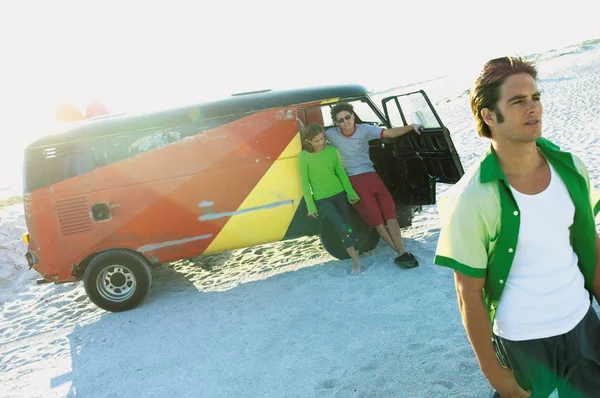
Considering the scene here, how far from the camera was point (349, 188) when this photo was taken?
6086mm

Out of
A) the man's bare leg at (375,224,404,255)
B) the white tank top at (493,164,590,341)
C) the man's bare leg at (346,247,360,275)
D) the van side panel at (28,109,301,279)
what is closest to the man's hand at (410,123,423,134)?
the man's bare leg at (375,224,404,255)

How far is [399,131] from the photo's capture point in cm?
596

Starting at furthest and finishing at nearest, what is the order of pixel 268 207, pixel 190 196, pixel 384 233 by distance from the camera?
1. pixel 268 207
2. pixel 190 196
3. pixel 384 233

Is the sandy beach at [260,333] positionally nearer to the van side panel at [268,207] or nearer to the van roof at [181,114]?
the van side panel at [268,207]

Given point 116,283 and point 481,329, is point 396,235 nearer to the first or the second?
point 116,283

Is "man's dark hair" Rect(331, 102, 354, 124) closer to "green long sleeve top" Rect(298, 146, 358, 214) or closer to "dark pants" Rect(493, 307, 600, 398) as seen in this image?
"green long sleeve top" Rect(298, 146, 358, 214)

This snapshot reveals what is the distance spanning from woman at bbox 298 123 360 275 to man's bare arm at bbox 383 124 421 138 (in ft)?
2.09

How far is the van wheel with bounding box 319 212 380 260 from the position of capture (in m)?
6.51

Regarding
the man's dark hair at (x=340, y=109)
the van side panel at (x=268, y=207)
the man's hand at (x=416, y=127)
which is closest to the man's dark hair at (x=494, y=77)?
the man's hand at (x=416, y=127)

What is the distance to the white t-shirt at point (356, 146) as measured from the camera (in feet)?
20.3

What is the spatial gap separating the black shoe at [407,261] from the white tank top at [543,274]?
388 centimetres

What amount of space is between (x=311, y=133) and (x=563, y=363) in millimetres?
4316

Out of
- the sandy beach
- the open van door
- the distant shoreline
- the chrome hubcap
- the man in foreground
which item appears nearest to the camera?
the man in foreground

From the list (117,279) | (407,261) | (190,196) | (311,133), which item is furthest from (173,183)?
(407,261)
